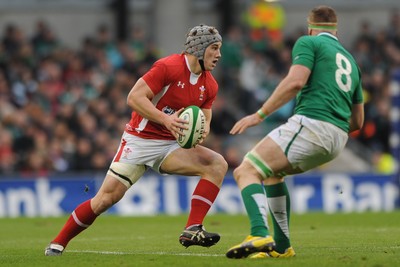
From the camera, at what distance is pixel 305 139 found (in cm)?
933

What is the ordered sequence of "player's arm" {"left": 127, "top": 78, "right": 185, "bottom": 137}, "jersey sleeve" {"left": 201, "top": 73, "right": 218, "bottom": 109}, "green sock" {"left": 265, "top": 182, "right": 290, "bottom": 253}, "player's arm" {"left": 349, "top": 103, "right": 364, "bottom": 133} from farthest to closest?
1. "jersey sleeve" {"left": 201, "top": 73, "right": 218, "bottom": 109}
2. "player's arm" {"left": 127, "top": 78, "right": 185, "bottom": 137}
3. "player's arm" {"left": 349, "top": 103, "right": 364, "bottom": 133}
4. "green sock" {"left": 265, "top": 182, "right": 290, "bottom": 253}

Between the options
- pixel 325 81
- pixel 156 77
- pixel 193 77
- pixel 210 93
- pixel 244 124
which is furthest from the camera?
pixel 210 93

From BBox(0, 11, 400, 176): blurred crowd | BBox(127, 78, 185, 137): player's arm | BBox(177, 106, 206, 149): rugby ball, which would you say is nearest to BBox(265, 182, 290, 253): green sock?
BBox(177, 106, 206, 149): rugby ball

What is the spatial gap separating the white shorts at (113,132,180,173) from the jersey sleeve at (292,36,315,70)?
77.9 inches

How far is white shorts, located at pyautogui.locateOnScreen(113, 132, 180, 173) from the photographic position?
10.6 metres

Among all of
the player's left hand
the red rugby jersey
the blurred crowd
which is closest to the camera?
the player's left hand

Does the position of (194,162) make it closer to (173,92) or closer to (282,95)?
(173,92)

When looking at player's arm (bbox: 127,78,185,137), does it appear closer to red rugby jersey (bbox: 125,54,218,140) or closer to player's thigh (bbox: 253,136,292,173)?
red rugby jersey (bbox: 125,54,218,140)

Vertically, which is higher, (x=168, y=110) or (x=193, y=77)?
(x=193, y=77)

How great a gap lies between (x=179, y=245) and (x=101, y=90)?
12.4 m

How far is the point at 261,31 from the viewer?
2781cm

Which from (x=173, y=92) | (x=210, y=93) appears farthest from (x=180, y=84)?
(x=210, y=93)

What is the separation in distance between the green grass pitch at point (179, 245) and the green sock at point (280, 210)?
22 centimetres

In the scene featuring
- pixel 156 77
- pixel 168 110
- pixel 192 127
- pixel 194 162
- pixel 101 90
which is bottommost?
pixel 194 162
